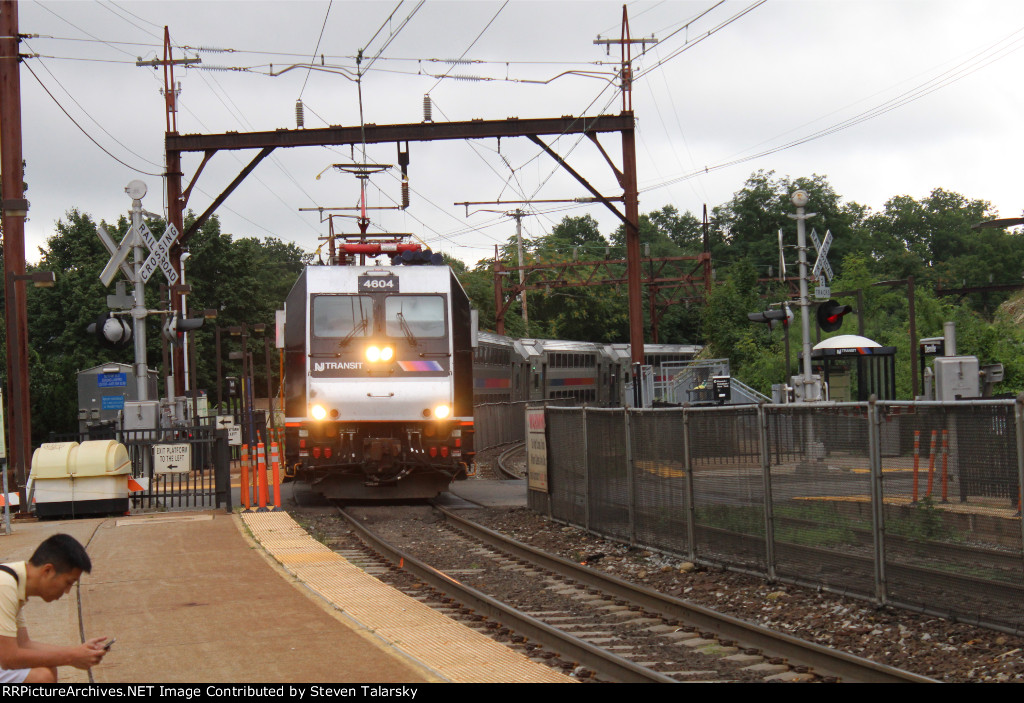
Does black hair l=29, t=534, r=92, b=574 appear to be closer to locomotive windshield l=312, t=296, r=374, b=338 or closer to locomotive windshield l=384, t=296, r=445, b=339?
locomotive windshield l=312, t=296, r=374, b=338

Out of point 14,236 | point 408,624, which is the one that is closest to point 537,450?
point 408,624

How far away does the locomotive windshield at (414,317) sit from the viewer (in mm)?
18609

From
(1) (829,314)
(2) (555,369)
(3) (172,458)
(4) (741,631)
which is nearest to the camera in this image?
(4) (741,631)

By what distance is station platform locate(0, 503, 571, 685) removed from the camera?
7.43 metres

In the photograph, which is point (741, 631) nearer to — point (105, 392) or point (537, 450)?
point (537, 450)

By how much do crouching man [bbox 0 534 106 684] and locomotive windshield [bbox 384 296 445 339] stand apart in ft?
44.6

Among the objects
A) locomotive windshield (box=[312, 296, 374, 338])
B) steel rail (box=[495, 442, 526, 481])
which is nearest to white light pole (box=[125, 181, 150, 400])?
locomotive windshield (box=[312, 296, 374, 338])

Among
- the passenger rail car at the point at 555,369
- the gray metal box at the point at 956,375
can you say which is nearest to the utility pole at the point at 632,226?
the passenger rail car at the point at 555,369

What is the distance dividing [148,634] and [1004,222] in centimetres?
1475

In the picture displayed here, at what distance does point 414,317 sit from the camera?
61.3 feet

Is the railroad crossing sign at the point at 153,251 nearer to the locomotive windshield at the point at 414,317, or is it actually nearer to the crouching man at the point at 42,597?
the locomotive windshield at the point at 414,317

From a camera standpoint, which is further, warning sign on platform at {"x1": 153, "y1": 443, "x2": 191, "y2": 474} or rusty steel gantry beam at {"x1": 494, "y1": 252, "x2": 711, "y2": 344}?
rusty steel gantry beam at {"x1": 494, "y1": 252, "x2": 711, "y2": 344}

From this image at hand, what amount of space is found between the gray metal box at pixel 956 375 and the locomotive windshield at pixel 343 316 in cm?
918

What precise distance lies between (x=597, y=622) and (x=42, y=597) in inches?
234
